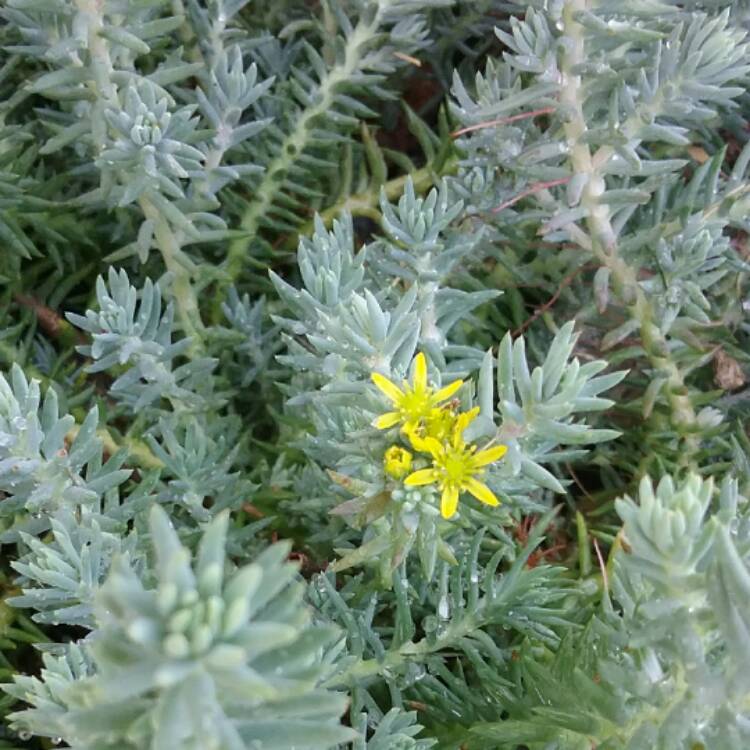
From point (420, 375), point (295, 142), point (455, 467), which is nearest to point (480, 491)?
point (455, 467)

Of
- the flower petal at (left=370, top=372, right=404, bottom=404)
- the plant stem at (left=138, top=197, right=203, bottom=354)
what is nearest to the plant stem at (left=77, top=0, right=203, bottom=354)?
the plant stem at (left=138, top=197, right=203, bottom=354)

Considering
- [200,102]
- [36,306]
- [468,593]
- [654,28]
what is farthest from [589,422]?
[36,306]

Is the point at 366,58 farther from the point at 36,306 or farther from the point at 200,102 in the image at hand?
the point at 36,306

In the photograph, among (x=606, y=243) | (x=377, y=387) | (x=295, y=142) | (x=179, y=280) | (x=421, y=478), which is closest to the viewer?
(x=421, y=478)

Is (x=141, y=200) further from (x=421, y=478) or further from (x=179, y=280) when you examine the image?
(x=421, y=478)

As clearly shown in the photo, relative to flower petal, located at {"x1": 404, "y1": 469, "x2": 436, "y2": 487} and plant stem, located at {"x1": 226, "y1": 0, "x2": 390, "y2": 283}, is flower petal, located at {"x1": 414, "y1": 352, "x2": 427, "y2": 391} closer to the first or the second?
flower petal, located at {"x1": 404, "y1": 469, "x2": 436, "y2": 487}
